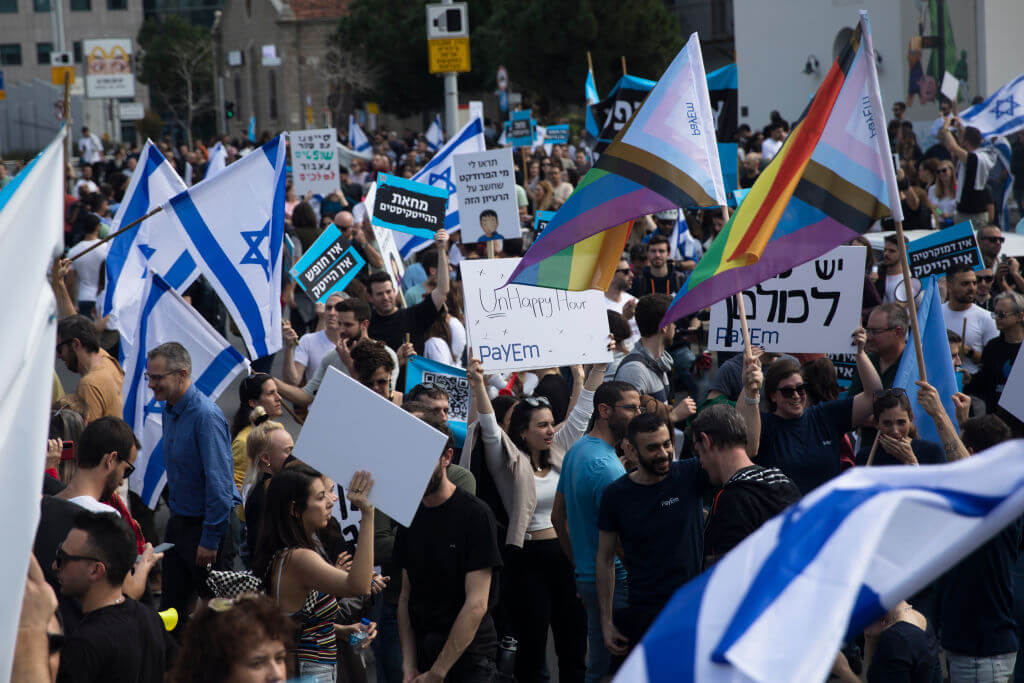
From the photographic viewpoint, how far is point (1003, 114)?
48.3ft

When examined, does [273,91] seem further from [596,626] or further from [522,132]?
[596,626]

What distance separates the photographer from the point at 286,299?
12523 millimetres

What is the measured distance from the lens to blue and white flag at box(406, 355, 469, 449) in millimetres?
7449

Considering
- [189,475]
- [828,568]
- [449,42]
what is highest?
[449,42]

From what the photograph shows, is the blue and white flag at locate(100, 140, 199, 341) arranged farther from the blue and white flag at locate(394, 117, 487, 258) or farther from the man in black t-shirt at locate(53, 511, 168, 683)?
the man in black t-shirt at locate(53, 511, 168, 683)

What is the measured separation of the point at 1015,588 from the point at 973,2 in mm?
30387

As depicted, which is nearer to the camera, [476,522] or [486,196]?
[476,522]

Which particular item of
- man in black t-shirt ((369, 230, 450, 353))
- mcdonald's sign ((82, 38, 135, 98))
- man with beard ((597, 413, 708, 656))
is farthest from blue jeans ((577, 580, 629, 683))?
mcdonald's sign ((82, 38, 135, 98))

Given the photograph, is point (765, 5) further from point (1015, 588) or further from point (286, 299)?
point (1015, 588)

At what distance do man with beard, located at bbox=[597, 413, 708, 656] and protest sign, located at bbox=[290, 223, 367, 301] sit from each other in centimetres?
483

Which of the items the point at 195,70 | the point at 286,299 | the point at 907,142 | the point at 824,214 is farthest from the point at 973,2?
the point at 195,70

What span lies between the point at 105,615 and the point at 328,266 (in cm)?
595

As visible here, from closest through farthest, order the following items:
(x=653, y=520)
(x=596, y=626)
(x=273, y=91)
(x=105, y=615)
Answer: (x=105, y=615) → (x=653, y=520) → (x=596, y=626) → (x=273, y=91)

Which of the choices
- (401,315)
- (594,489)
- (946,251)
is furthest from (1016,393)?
(401,315)
